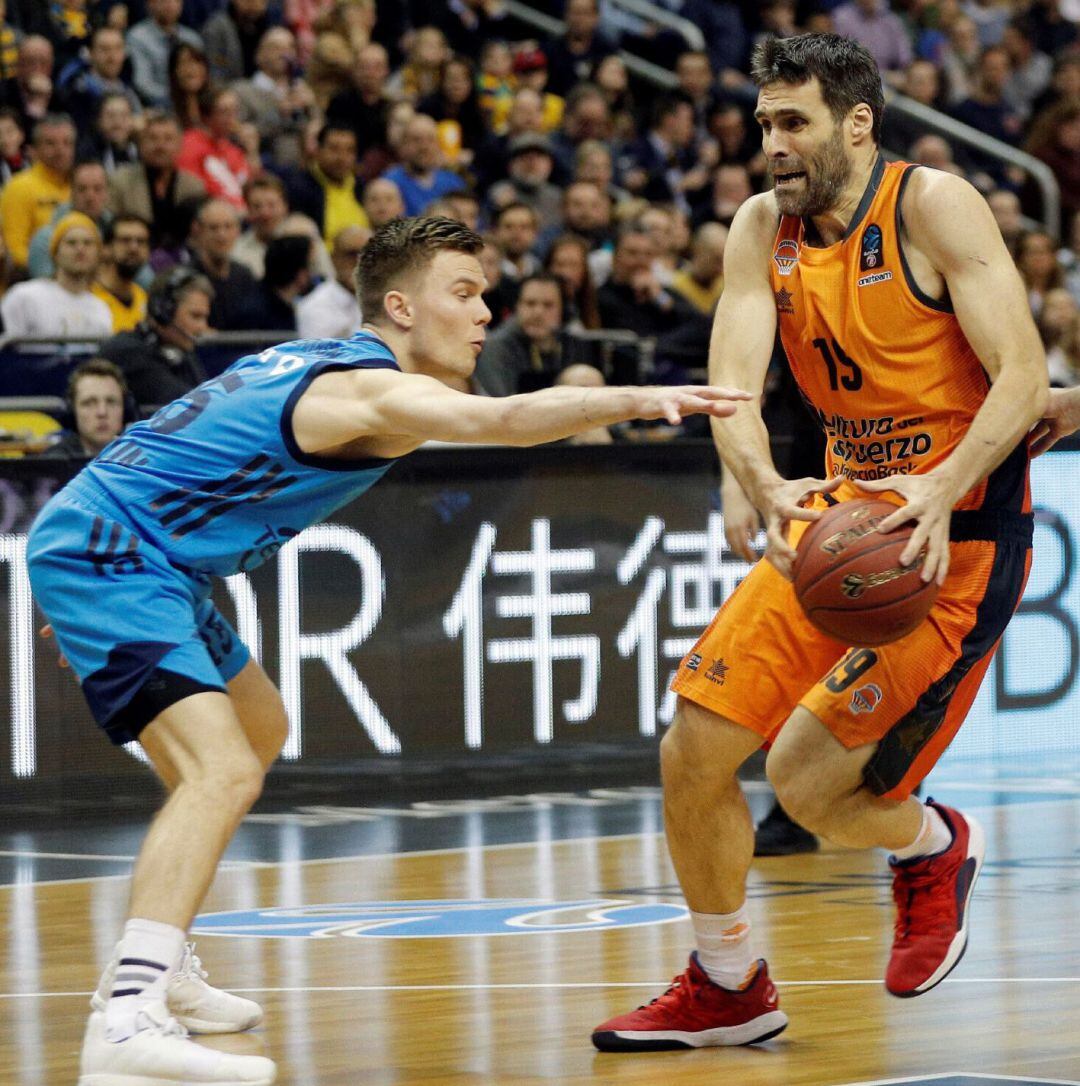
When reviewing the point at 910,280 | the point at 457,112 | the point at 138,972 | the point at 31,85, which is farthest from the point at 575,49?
the point at 138,972

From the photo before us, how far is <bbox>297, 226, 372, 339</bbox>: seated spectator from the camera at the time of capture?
11516 mm

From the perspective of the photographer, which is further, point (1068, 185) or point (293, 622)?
point (1068, 185)

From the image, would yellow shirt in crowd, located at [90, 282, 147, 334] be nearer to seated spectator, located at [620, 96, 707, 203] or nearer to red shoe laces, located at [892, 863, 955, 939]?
seated spectator, located at [620, 96, 707, 203]

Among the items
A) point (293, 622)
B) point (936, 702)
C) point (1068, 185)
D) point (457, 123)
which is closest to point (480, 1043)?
point (936, 702)

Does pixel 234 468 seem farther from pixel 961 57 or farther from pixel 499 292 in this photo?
pixel 961 57

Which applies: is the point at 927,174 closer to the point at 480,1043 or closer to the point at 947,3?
the point at 480,1043

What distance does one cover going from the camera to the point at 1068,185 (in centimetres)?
1681

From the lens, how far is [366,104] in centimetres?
1383

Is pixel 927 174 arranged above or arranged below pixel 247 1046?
above

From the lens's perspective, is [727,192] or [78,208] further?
[727,192]

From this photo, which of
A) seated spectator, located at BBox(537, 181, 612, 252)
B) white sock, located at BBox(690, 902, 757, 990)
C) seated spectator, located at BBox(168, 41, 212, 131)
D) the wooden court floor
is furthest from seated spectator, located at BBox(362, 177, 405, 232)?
white sock, located at BBox(690, 902, 757, 990)

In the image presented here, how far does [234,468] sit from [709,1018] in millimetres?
1657

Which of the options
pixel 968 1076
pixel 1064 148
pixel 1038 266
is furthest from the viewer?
pixel 1064 148

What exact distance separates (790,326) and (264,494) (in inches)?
51.5
